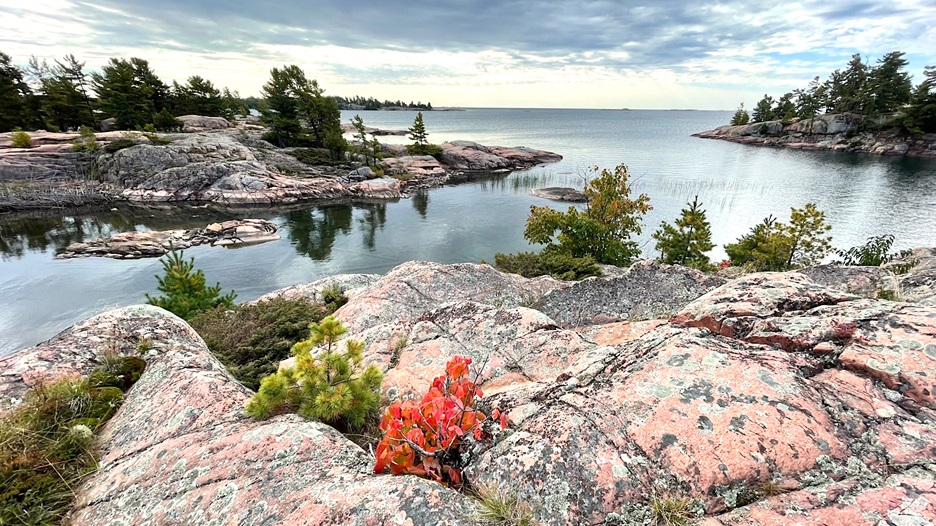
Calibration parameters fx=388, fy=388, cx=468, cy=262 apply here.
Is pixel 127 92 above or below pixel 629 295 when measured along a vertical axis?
above

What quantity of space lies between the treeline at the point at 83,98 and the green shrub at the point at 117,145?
1674cm

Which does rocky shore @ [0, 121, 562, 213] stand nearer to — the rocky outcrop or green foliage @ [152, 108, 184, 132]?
green foliage @ [152, 108, 184, 132]

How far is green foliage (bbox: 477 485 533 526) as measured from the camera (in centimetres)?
269

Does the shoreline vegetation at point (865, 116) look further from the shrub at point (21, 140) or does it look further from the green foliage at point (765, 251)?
the shrub at point (21, 140)

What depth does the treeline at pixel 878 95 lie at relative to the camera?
82.2 m

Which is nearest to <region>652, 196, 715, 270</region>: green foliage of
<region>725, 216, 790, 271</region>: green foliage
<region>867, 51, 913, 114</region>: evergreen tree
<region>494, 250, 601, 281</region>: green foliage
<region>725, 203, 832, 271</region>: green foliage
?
<region>725, 216, 790, 271</region>: green foliage

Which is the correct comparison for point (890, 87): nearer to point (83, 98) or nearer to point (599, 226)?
point (599, 226)

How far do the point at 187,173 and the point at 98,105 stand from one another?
38044 mm

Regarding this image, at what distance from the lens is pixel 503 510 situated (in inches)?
107

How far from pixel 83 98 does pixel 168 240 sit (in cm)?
5972

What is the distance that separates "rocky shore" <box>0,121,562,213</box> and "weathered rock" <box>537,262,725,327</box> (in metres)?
46.2

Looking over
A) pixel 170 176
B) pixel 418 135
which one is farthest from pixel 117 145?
pixel 418 135

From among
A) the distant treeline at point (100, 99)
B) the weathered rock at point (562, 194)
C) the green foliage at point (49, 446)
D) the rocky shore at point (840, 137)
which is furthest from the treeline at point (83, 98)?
the rocky shore at point (840, 137)

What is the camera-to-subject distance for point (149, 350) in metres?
6.23
